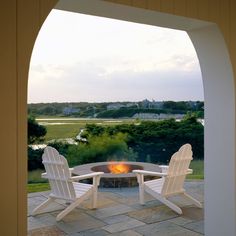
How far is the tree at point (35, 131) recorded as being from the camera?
747 cm

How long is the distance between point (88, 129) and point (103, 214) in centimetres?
373

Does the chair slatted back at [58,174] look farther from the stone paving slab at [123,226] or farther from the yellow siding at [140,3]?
the yellow siding at [140,3]

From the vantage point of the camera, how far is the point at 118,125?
27.6 ft

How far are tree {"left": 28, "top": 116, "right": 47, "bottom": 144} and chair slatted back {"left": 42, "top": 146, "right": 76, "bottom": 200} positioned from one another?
10.1 feet

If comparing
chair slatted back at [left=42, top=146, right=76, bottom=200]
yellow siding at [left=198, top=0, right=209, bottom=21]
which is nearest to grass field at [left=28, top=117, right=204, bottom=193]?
chair slatted back at [left=42, top=146, right=76, bottom=200]

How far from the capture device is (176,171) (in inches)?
→ 184

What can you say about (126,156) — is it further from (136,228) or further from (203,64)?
(203,64)
